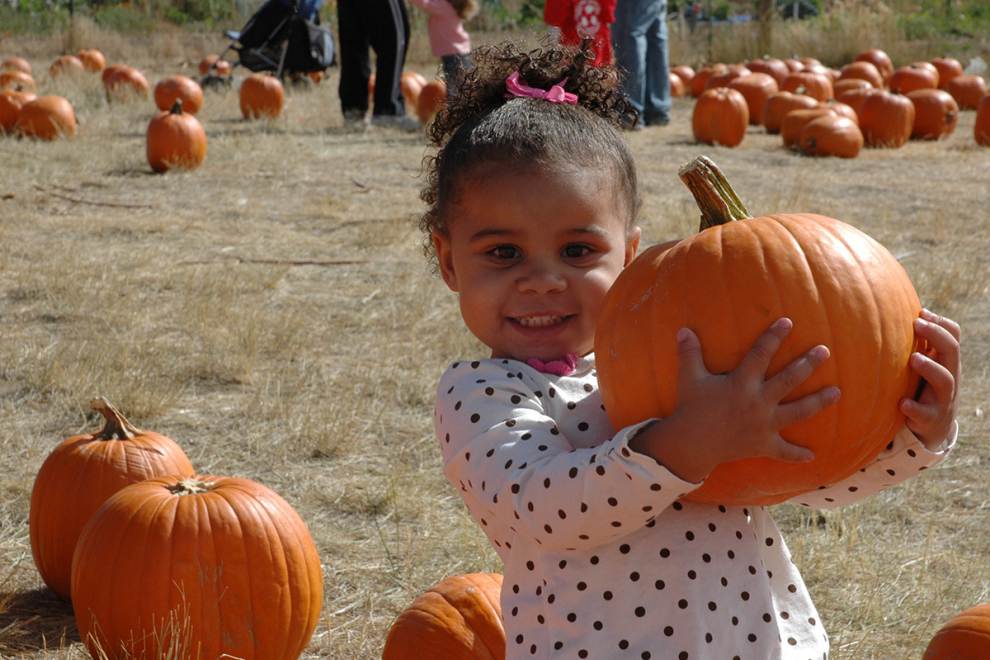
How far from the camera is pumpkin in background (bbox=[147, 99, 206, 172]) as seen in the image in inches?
365

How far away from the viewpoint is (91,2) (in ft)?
99.5

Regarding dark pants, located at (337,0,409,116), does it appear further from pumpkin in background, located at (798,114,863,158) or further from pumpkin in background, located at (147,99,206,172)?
pumpkin in background, located at (798,114,863,158)

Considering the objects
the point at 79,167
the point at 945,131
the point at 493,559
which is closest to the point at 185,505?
the point at 493,559

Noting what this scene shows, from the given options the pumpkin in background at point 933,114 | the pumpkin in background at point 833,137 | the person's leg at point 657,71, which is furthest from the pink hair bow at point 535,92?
the pumpkin in background at point 933,114

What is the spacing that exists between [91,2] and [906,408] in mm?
31275

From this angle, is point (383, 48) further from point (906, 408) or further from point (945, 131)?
point (906, 408)

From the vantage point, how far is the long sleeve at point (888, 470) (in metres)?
2.05

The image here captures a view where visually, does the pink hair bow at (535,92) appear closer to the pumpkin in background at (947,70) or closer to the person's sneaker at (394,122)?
the person's sneaker at (394,122)

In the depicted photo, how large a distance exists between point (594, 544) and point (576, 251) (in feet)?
1.66

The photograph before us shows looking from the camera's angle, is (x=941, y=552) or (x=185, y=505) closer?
(x=185, y=505)

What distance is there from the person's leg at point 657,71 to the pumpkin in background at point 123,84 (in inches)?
228

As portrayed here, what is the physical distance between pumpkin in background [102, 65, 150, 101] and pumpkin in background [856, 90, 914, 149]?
7.98 metres

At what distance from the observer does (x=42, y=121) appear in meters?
10.7

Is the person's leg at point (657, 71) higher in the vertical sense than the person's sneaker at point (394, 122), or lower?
higher
